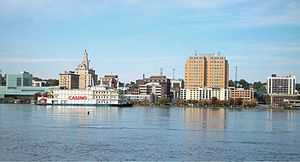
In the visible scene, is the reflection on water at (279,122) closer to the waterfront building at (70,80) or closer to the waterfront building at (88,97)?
the waterfront building at (88,97)

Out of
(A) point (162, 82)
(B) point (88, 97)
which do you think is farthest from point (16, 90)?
(A) point (162, 82)

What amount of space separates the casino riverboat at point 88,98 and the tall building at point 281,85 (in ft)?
218

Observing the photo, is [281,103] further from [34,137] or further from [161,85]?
[34,137]

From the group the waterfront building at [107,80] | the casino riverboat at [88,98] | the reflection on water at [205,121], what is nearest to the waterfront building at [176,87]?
the waterfront building at [107,80]

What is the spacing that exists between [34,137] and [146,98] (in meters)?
127

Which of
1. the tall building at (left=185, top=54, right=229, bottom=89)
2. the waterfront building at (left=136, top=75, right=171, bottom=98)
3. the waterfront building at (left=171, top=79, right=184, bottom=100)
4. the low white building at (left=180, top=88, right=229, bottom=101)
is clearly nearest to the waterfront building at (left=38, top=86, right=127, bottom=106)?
the low white building at (left=180, top=88, right=229, bottom=101)

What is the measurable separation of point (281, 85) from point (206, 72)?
28686 mm

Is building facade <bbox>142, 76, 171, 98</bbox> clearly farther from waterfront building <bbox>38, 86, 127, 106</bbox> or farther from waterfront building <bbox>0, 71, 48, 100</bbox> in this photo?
waterfront building <bbox>38, 86, 127, 106</bbox>

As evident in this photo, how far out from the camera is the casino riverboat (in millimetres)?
121750

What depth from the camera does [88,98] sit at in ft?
400

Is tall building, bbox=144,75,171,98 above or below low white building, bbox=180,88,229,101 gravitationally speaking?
above

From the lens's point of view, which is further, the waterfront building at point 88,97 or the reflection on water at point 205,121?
the waterfront building at point 88,97

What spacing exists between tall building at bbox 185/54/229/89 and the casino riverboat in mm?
38207

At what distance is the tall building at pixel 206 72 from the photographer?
159 m
